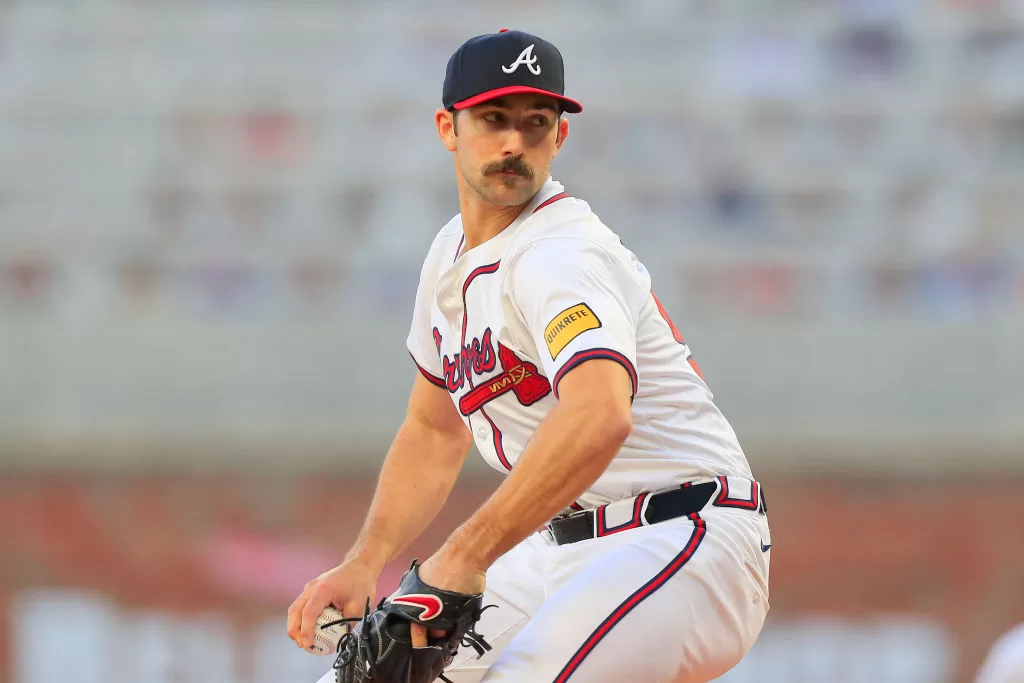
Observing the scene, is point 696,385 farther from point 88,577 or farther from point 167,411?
point 167,411

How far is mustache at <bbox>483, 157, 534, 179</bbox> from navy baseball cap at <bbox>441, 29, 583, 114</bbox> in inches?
5.7

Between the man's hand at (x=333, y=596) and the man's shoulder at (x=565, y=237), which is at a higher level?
the man's shoulder at (x=565, y=237)

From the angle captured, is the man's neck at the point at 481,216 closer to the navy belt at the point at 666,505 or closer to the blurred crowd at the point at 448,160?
the navy belt at the point at 666,505

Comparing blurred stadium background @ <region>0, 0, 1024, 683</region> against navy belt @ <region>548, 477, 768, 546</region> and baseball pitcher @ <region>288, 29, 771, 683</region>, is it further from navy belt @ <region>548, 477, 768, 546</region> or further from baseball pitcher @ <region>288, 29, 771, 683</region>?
navy belt @ <region>548, 477, 768, 546</region>

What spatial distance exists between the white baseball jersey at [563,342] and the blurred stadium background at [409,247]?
929cm

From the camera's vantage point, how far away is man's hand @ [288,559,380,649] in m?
2.98

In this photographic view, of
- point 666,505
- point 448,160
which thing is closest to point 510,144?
point 666,505

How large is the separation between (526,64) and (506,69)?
45mm

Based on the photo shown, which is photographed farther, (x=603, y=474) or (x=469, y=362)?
(x=469, y=362)

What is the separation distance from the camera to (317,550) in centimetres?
1221

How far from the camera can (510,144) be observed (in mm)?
2920

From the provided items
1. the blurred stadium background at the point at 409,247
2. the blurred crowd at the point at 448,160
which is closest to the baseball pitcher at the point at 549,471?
the blurred stadium background at the point at 409,247

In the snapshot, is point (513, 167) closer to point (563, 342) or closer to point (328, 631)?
point (563, 342)

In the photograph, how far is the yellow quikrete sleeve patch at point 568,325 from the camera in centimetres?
256
